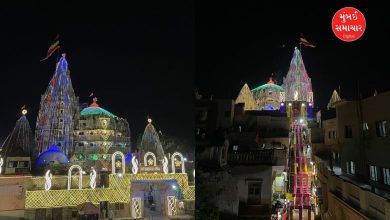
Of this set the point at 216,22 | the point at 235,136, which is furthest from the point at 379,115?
the point at 216,22

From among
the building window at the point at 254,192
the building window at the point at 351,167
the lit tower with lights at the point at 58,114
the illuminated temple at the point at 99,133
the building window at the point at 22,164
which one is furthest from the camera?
the illuminated temple at the point at 99,133

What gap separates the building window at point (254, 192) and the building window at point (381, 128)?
1149 millimetres

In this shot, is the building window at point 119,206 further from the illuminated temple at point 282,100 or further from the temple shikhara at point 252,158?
the illuminated temple at point 282,100

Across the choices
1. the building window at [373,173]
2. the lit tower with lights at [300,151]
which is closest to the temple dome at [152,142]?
the lit tower with lights at [300,151]

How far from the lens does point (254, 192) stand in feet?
10.3

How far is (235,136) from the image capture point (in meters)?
3.17

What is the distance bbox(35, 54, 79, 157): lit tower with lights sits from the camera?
13.4 meters

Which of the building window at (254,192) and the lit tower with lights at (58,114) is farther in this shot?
the lit tower with lights at (58,114)

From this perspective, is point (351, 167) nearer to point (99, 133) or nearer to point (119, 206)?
point (119, 206)

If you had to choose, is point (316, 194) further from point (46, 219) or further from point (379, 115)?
point (46, 219)

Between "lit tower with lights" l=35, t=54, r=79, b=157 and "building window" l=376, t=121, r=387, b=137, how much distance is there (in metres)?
12.3

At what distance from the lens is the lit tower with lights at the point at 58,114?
13.4 meters

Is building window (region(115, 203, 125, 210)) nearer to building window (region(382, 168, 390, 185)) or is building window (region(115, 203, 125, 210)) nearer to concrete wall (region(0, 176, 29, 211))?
concrete wall (region(0, 176, 29, 211))

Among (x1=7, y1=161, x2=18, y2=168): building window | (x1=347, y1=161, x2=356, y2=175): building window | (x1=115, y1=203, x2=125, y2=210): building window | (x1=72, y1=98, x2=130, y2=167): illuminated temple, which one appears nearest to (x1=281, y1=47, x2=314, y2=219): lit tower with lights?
(x1=347, y1=161, x2=356, y2=175): building window
